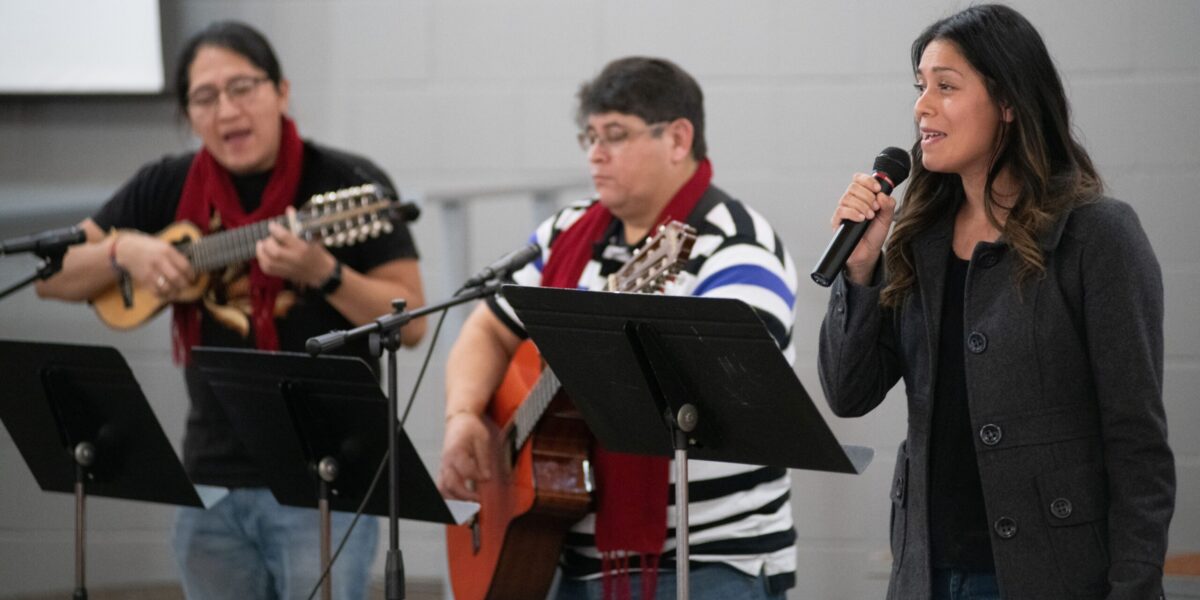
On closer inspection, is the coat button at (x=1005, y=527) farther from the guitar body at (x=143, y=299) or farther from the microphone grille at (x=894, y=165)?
the guitar body at (x=143, y=299)

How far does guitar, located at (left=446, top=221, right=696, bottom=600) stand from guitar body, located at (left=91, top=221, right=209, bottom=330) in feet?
2.42

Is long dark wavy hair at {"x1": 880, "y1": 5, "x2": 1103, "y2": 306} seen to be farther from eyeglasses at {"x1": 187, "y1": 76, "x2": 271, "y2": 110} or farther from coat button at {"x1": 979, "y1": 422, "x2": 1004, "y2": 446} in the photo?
eyeglasses at {"x1": 187, "y1": 76, "x2": 271, "y2": 110}

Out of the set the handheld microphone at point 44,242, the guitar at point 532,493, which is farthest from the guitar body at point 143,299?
the guitar at point 532,493

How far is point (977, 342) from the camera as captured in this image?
5.67 feet

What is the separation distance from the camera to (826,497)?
142 inches

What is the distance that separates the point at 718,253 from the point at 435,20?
172cm

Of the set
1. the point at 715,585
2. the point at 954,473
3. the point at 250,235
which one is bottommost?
the point at 715,585

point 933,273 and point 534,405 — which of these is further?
point 534,405

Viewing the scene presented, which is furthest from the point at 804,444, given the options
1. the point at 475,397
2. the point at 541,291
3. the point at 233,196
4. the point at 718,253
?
the point at 233,196

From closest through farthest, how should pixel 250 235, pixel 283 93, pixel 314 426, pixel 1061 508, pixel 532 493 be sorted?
pixel 1061 508, pixel 314 426, pixel 532 493, pixel 250 235, pixel 283 93

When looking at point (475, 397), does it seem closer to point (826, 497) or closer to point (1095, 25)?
point (826, 497)

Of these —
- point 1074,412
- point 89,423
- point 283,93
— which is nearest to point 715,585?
point 1074,412

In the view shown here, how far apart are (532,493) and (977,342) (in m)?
0.87

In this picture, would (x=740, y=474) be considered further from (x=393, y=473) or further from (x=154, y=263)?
(x=154, y=263)
